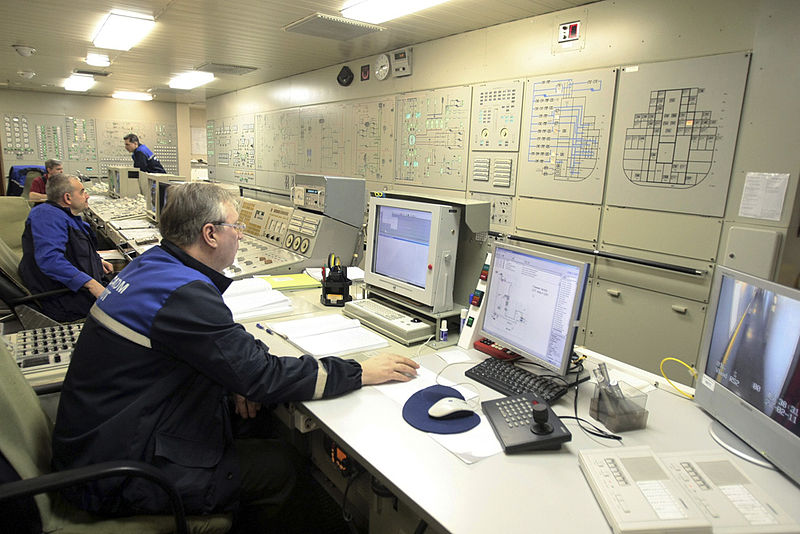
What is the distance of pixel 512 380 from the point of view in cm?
152

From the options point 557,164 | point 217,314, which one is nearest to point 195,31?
point 557,164

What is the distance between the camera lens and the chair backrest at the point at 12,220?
3850mm

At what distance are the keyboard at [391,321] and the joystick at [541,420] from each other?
27.8 inches

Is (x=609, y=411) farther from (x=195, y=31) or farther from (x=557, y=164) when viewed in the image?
(x=195, y=31)

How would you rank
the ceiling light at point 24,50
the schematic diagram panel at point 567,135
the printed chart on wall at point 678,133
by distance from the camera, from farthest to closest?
the ceiling light at point 24,50, the schematic diagram panel at point 567,135, the printed chart on wall at point 678,133

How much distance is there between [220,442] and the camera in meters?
1.35

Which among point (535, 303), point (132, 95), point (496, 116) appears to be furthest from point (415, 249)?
point (132, 95)

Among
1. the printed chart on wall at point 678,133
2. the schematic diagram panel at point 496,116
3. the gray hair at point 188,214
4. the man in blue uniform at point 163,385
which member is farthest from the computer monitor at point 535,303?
the schematic diagram panel at point 496,116

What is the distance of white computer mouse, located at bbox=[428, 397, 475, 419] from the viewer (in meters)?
1.30

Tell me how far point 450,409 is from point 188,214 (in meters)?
0.95

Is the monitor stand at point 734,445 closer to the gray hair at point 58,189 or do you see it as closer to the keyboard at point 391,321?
A: the keyboard at point 391,321

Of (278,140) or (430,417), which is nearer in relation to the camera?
(430,417)

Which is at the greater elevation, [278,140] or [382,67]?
[382,67]

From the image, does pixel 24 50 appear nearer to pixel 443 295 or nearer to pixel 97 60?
pixel 97 60
